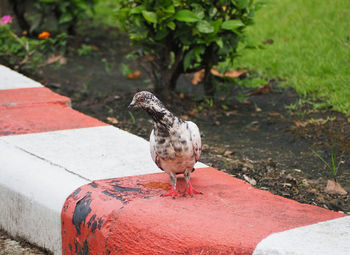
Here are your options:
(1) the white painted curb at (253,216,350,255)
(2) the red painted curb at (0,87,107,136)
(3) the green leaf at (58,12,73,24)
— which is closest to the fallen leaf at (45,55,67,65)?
(3) the green leaf at (58,12,73,24)

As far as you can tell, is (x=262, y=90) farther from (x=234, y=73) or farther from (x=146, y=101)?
(x=146, y=101)

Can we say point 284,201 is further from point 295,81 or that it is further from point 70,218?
point 295,81

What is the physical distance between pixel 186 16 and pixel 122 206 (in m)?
2.10

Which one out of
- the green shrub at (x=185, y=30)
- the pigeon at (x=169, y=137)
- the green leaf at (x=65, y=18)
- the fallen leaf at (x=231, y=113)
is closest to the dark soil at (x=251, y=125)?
the fallen leaf at (x=231, y=113)

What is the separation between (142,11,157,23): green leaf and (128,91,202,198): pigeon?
1.86 meters

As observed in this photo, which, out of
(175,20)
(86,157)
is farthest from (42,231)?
(175,20)

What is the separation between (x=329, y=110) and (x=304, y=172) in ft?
3.88

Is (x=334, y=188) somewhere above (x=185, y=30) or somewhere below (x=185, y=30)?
below

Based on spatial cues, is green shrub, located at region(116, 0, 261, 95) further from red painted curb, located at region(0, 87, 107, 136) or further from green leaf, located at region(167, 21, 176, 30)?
red painted curb, located at region(0, 87, 107, 136)

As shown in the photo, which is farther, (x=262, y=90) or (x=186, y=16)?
(x=262, y=90)

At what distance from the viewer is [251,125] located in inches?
171

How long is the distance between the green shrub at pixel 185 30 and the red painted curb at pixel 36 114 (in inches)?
33.1

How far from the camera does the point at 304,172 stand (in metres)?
3.39

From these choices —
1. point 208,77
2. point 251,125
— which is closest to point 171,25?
point 208,77
